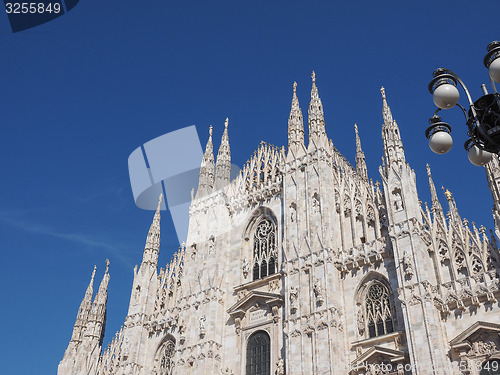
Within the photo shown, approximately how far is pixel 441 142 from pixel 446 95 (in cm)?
87

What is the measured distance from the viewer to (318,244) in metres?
22.9

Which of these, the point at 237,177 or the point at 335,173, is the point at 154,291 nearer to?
the point at 237,177

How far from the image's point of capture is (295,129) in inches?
1107

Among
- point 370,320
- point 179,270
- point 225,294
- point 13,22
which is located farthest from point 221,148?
point 13,22

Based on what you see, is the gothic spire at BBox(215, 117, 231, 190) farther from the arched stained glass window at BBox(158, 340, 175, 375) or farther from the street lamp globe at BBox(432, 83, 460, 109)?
the street lamp globe at BBox(432, 83, 460, 109)

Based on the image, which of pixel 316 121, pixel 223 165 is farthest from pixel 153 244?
pixel 316 121

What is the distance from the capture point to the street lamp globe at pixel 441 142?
9609 mm

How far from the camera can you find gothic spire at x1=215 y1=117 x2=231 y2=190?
31.1m

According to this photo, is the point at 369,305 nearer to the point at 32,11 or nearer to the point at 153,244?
the point at 153,244

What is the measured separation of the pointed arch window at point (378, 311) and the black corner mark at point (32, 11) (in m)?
15.6

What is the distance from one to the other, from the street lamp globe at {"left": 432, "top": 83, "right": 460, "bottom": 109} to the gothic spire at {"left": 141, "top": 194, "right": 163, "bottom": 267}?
23752 millimetres

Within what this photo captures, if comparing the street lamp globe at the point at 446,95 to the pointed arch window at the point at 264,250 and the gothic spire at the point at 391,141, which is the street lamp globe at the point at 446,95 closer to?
the gothic spire at the point at 391,141

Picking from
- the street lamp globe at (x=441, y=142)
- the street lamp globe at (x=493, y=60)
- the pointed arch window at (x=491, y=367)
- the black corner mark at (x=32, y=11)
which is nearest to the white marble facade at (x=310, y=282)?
the pointed arch window at (x=491, y=367)

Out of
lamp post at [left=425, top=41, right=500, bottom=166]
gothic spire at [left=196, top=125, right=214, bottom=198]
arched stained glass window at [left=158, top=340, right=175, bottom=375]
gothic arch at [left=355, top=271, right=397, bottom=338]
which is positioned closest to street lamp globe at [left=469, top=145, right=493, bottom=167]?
lamp post at [left=425, top=41, right=500, bottom=166]
